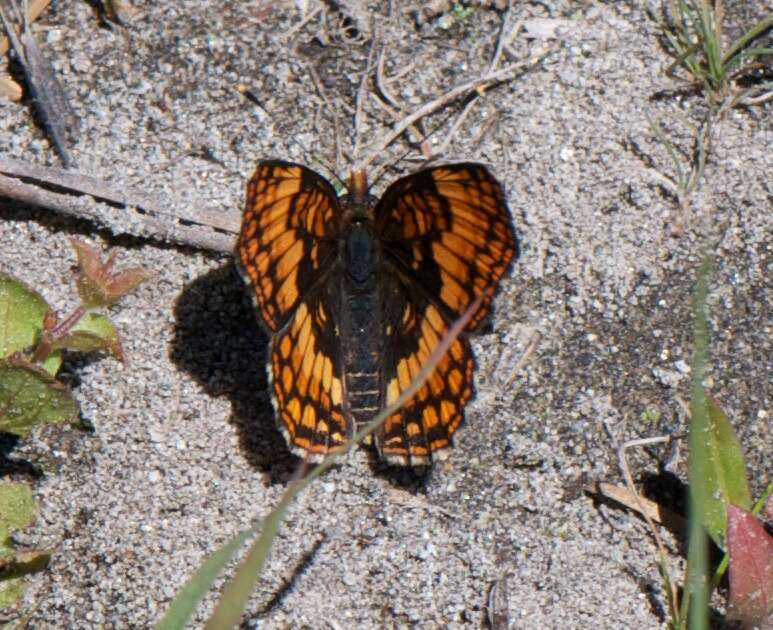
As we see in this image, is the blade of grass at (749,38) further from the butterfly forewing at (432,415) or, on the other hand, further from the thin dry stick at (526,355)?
the butterfly forewing at (432,415)

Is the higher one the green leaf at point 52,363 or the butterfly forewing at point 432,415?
the butterfly forewing at point 432,415

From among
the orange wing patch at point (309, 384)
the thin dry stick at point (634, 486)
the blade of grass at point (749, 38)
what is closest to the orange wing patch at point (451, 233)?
the orange wing patch at point (309, 384)

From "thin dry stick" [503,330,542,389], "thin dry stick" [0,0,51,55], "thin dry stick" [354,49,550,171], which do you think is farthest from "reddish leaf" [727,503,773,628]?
"thin dry stick" [0,0,51,55]

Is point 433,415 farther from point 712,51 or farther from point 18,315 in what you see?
point 712,51

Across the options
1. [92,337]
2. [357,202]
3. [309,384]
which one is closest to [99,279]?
[92,337]

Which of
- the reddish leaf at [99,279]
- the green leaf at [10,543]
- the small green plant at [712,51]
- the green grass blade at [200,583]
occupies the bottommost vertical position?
the green leaf at [10,543]

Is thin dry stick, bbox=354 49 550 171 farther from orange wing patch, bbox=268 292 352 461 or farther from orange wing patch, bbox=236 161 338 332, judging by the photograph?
orange wing patch, bbox=268 292 352 461

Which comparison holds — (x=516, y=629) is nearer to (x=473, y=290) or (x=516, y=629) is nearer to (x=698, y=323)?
(x=473, y=290)
